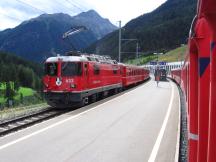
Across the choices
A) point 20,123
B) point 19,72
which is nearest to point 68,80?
point 20,123

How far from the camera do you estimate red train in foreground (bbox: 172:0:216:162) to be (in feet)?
8.41

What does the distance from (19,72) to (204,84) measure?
145m

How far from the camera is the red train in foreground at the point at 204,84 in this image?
8.41ft

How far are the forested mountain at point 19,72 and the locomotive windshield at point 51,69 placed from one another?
363ft

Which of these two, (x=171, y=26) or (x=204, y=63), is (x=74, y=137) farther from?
(x=171, y=26)

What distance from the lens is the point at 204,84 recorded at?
10.8 ft

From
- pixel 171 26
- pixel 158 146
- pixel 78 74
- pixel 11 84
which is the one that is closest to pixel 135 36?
pixel 171 26

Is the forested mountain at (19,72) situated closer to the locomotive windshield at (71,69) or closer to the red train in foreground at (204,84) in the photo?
the locomotive windshield at (71,69)

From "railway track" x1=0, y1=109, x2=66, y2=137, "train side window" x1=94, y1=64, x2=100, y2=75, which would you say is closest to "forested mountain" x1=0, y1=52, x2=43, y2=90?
"train side window" x1=94, y1=64, x2=100, y2=75

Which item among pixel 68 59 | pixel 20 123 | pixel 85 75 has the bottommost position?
pixel 20 123

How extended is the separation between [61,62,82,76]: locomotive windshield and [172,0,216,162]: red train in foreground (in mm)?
19147

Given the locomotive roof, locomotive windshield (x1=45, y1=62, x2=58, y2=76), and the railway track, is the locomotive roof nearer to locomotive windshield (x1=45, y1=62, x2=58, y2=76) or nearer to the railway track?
locomotive windshield (x1=45, y1=62, x2=58, y2=76)

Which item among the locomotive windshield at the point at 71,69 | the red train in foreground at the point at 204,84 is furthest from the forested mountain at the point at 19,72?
the red train in foreground at the point at 204,84

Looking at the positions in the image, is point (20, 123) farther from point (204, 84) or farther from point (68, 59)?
point (204, 84)
